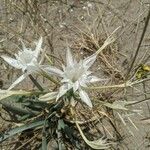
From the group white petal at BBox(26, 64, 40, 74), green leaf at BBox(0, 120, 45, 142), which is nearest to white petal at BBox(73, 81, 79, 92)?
white petal at BBox(26, 64, 40, 74)

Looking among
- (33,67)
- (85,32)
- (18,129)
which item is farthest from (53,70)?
(85,32)

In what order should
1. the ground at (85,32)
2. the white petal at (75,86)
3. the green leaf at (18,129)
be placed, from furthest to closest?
the ground at (85,32) < the green leaf at (18,129) < the white petal at (75,86)

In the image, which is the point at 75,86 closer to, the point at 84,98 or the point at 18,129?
the point at 84,98

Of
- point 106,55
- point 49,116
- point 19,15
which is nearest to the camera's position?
point 49,116

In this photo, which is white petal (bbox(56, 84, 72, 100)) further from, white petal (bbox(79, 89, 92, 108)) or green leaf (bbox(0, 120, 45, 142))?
green leaf (bbox(0, 120, 45, 142))

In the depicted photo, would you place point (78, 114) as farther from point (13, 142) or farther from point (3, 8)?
point (3, 8)

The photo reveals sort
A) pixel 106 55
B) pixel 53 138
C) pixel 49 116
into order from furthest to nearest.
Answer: pixel 106 55, pixel 53 138, pixel 49 116

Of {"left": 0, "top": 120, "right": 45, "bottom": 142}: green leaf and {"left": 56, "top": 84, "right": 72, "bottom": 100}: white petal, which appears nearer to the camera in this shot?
{"left": 56, "top": 84, "right": 72, "bottom": 100}: white petal

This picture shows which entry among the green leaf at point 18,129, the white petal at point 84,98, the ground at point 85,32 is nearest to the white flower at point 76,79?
the white petal at point 84,98

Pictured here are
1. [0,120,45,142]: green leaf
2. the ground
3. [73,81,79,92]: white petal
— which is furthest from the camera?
the ground

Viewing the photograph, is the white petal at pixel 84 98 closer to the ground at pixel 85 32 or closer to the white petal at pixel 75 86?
the white petal at pixel 75 86

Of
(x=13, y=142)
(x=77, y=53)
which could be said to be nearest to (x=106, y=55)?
(x=77, y=53)
